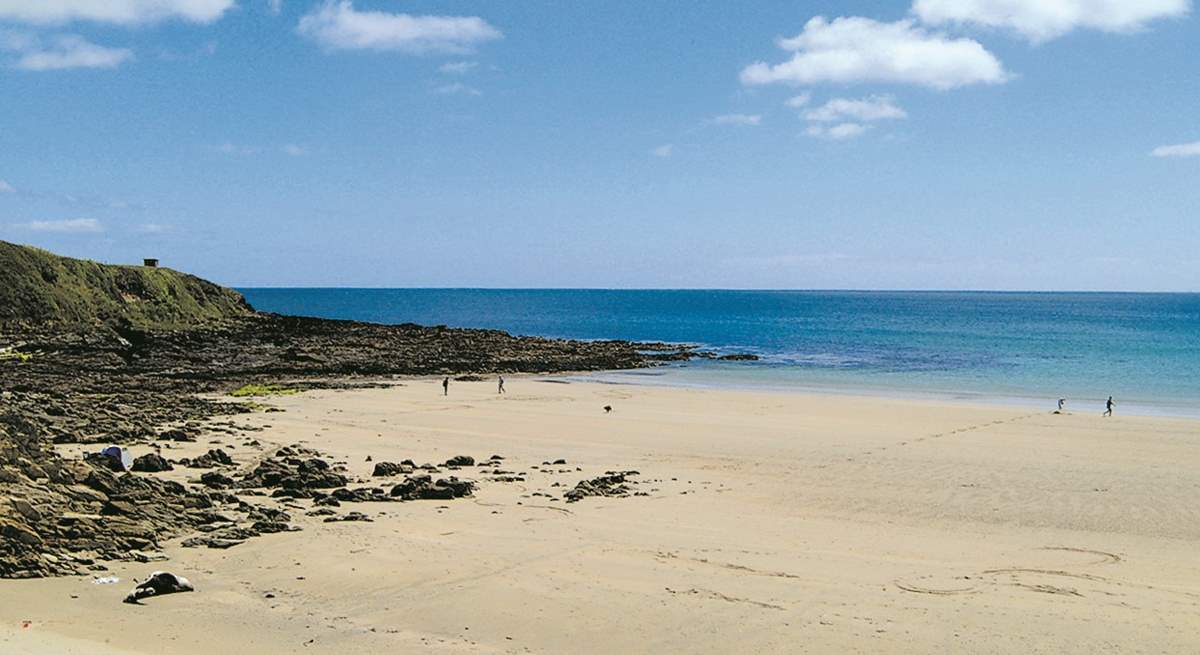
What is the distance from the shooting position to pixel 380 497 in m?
14.9

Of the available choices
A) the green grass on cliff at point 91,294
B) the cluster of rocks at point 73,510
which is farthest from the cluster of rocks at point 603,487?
the green grass on cliff at point 91,294

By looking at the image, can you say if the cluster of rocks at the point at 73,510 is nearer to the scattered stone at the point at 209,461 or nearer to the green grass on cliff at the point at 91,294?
the scattered stone at the point at 209,461

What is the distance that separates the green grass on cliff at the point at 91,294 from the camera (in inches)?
2040

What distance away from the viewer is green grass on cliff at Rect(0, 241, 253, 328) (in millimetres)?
51812

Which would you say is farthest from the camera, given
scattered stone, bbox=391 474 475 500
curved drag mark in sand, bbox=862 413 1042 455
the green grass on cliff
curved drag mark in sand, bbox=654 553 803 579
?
the green grass on cliff

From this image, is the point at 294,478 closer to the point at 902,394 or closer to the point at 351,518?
the point at 351,518

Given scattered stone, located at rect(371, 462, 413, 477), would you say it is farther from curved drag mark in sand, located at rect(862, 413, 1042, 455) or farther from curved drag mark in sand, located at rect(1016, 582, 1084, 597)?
curved drag mark in sand, located at rect(862, 413, 1042, 455)

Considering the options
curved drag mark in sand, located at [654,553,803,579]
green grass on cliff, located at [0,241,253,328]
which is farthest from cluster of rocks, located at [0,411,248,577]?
green grass on cliff, located at [0,241,253,328]

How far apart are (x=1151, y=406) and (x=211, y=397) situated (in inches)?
1464

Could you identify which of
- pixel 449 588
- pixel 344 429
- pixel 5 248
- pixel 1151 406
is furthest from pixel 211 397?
pixel 1151 406

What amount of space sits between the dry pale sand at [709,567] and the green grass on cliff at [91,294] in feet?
124

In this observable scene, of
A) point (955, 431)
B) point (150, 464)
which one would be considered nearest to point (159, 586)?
point (150, 464)

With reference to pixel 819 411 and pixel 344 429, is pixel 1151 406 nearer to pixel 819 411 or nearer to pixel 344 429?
pixel 819 411

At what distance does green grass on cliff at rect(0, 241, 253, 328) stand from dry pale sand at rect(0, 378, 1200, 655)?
3785cm
